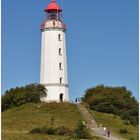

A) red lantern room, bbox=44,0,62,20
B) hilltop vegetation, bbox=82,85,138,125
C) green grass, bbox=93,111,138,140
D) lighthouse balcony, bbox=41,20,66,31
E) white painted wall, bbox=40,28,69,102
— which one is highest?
red lantern room, bbox=44,0,62,20

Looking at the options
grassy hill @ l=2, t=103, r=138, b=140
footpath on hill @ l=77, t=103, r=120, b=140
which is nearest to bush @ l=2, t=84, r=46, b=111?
grassy hill @ l=2, t=103, r=138, b=140

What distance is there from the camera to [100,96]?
191 ft

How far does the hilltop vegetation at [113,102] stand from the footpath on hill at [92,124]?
9.12 feet

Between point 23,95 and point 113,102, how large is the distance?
9.19 m

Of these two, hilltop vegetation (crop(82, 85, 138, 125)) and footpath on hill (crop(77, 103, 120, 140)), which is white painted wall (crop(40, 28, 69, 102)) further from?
footpath on hill (crop(77, 103, 120, 140))

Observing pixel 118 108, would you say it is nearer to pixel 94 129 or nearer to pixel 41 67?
pixel 41 67

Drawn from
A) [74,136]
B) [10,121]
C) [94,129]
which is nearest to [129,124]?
[94,129]

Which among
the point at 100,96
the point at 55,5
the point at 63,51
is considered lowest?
the point at 100,96

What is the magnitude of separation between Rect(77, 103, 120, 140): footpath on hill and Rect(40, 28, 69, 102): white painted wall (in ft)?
→ 13.3

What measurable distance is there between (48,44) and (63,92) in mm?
5250

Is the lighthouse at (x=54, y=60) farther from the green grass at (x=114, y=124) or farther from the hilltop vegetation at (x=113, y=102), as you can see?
the green grass at (x=114, y=124)

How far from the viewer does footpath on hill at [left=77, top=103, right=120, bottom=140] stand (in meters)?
41.5

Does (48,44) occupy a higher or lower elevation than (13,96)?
higher

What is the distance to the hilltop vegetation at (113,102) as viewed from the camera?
2230 inches
